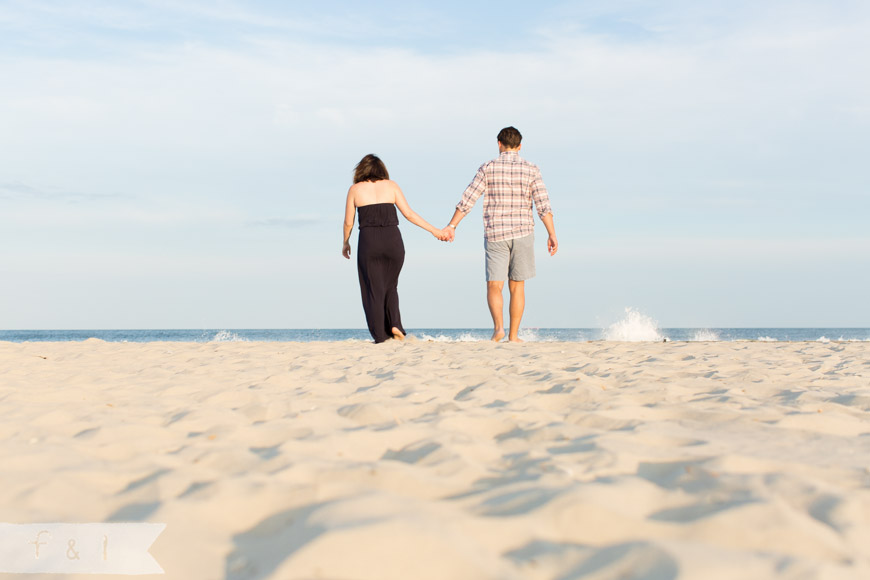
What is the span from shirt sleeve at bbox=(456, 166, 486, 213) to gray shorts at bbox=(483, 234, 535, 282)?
1.53ft

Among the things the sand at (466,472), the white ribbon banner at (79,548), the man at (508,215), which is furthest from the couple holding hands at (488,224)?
the white ribbon banner at (79,548)

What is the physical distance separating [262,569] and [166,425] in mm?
1514

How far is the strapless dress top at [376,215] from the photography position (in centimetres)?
698

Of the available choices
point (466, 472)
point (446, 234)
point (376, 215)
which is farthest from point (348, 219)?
point (466, 472)

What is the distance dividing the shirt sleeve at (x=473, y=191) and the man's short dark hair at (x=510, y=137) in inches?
14.3

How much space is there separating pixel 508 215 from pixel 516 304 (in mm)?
946

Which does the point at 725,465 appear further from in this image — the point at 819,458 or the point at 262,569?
the point at 262,569

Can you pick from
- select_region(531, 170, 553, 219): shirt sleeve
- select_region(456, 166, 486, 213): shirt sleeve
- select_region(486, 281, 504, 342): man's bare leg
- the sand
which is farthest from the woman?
the sand

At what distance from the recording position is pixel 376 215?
22.9ft

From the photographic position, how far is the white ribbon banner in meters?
1.45

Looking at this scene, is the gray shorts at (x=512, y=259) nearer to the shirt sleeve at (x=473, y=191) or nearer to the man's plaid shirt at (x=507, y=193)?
the man's plaid shirt at (x=507, y=193)

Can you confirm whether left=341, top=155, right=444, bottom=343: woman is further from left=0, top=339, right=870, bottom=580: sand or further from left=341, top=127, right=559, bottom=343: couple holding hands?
left=0, top=339, right=870, bottom=580: sand

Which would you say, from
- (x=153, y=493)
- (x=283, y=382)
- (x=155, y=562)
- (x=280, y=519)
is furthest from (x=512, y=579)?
(x=283, y=382)

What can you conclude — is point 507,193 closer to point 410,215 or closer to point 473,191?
point 473,191
